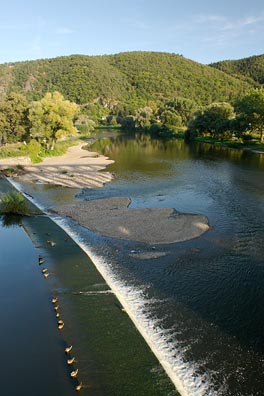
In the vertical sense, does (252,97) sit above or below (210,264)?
above

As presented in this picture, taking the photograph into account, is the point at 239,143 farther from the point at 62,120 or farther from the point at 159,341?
the point at 159,341

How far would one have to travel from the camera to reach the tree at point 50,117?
A: 63.1 m

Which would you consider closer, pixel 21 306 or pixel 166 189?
pixel 21 306

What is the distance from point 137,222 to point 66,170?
2787 centimetres

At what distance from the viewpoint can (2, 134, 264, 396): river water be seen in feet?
41.3

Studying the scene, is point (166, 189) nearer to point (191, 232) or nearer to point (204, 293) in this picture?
point (191, 232)

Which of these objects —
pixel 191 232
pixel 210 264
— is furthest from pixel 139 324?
pixel 191 232

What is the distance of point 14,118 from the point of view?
210ft

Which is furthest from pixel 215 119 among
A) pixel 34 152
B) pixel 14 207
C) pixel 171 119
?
pixel 14 207

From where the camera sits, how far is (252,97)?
268 feet

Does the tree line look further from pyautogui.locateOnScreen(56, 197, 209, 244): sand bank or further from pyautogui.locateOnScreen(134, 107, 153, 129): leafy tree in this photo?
pyautogui.locateOnScreen(56, 197, 209, 244): sand bank

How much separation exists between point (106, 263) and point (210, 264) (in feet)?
21.6

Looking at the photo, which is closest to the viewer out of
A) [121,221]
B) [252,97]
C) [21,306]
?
[21,306]

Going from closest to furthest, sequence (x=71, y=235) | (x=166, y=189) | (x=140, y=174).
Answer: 1. (x=71, y=235)
2. (x=166, y=189)
3. (x=140, y=174)
